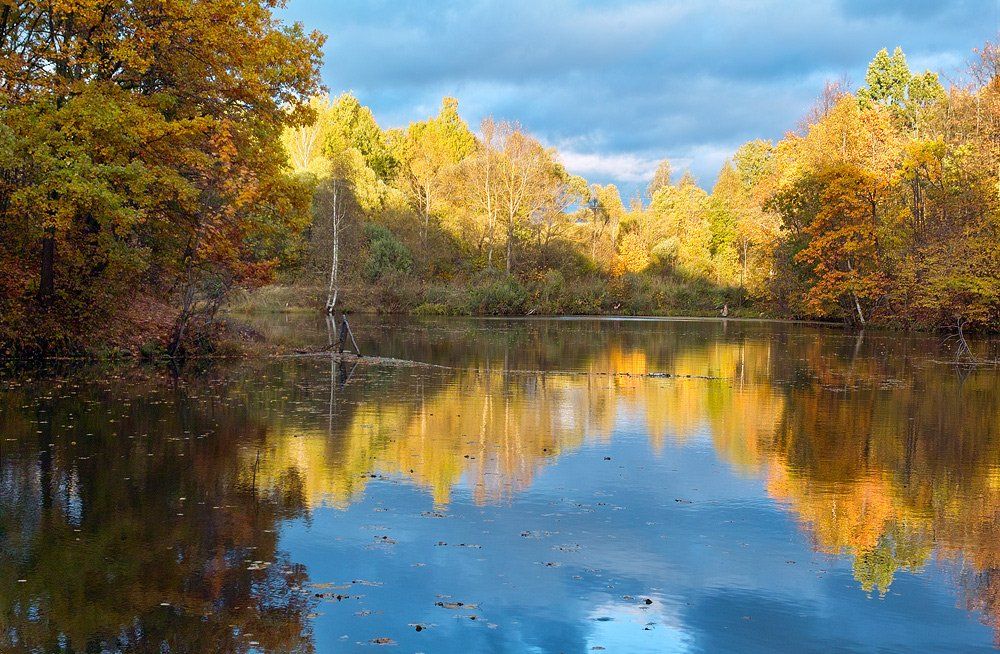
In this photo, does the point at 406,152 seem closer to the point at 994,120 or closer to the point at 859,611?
the point at 994,120

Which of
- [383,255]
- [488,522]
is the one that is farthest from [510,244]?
[488,522]

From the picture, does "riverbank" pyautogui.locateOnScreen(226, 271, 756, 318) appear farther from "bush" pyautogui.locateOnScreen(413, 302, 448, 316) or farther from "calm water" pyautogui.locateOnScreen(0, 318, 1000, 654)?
"calm water" pyautogui.locateOnScreen(0, 318, 1000, 654)

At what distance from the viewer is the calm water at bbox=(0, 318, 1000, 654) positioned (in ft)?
21.0

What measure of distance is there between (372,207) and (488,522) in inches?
2486

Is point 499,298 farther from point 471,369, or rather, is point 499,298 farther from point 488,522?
point 488,522

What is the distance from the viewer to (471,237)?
7206cm

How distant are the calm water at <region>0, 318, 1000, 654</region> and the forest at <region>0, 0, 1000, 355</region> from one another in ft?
18.0

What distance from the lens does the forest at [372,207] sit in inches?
837

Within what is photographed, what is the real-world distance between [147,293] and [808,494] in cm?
2030

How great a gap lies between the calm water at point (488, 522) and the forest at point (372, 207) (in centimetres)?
547

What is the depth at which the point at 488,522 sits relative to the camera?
355 inches

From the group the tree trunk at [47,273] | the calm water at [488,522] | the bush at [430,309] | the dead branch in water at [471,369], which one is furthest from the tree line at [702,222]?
the tree trunk at [47,273]

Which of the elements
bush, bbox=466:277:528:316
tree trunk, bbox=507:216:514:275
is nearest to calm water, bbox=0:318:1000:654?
bush, bbox=466:277:528:316

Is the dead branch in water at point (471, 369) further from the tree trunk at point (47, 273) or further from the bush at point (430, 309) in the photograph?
the bush at point (430, 309)
